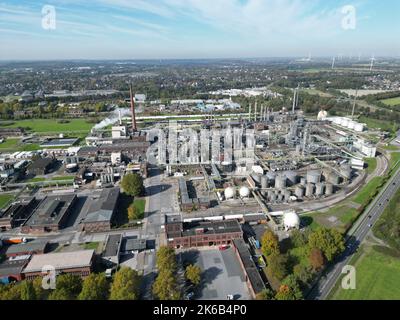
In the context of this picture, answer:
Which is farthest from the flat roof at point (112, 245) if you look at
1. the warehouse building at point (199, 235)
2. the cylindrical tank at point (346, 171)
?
the cylindrical tank at point (346, 171)

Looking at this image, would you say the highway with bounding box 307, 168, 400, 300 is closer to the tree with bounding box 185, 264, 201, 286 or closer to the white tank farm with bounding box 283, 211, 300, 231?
the white tank farm with bounding box 283, 211, 300, 231

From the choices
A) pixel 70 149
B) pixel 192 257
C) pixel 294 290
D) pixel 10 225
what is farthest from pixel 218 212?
pixel 70 149

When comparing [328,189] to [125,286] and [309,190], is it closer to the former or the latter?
[309,190]

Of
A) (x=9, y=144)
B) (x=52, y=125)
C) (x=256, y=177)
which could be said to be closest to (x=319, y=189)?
(x=256, y=177)

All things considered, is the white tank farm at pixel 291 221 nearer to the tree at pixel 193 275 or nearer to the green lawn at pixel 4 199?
the tree at pixel 193 275

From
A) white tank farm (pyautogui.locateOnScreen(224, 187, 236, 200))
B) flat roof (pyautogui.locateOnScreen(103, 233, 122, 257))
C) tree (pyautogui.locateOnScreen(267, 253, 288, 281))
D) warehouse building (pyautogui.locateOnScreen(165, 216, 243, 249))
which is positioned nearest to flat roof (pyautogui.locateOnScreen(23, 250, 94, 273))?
flat roof (pyautogui.locateOnScreen(103, 233, 122, 257))

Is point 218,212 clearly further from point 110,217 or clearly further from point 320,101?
point 320,101
